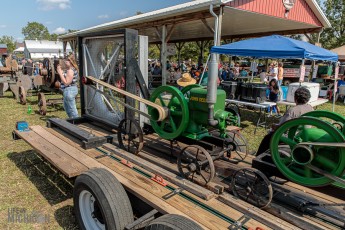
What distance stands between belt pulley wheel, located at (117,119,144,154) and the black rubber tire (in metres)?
1.77

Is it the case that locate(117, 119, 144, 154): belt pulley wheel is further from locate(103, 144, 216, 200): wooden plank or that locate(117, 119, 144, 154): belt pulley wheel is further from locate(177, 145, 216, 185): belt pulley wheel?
locate(177, 145, 216, 185): belt pulley wheel

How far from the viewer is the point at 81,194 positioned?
269cm

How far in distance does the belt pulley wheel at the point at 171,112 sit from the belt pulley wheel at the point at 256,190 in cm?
92

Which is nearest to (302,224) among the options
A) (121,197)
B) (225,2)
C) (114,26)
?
(121,197)

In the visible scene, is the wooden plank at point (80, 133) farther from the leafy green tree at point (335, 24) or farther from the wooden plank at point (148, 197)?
the leafy green tree at point (335, 24)

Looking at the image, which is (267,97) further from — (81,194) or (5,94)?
(5,94)

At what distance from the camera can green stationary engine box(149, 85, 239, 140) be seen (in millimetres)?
3086

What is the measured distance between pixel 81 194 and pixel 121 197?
1.88ft

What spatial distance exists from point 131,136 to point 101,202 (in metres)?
1.55

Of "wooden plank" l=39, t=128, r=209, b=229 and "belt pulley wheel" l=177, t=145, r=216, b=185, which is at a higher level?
"belt pulley wheel" l=177, t=145, r=216, b=185

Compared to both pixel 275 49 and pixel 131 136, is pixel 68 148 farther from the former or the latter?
pixel 275 49

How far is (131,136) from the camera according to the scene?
3.82 metres

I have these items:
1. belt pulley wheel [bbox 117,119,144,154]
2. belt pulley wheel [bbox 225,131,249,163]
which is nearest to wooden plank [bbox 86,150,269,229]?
belt pulley wheel [bbox 117,119,144,154]

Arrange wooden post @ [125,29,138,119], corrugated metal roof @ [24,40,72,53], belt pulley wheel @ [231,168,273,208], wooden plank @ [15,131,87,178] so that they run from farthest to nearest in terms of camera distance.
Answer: corrugated metal roof @ [24,40,72,53] < wooden post @ [125,29,138,119] < wooden plank @ [15,131,87,178] < belt pulley wheel @ [231,168,273,208]
